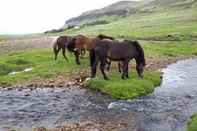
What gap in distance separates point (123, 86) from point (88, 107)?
385cm

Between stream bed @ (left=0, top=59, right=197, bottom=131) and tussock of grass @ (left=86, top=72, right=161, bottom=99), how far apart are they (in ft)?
1.70

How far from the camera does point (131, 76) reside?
2969 centimetres

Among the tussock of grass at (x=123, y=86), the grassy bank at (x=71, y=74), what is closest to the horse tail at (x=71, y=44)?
Result: the grassy bank at (x=71, y=74)

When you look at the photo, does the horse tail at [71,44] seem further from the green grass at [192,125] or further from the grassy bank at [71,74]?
the green grass at [192,125]

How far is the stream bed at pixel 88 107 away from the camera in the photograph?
2033 cm

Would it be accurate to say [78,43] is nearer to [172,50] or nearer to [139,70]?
[139,70]

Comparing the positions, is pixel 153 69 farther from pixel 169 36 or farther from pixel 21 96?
pixel 169 36

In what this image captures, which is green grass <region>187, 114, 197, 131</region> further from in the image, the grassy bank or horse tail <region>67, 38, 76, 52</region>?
horse tail <region>67, 38, 76, 52</region>

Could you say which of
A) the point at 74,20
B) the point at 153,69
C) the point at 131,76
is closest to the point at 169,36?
the point at 153,69

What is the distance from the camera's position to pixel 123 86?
2612 centimetres

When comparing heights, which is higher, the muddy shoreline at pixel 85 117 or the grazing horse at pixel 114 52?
the grazing horse at pixel 114 52

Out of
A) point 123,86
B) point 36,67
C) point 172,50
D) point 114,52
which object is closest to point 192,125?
point 123,86

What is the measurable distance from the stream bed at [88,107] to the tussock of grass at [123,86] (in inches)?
20.4

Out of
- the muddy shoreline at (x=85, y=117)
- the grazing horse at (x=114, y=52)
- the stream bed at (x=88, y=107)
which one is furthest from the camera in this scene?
the grazing horse at (x=114, y=52)
